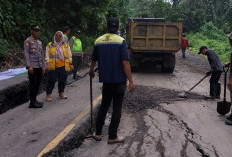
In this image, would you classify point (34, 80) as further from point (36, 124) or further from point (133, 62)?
point (133, 62)

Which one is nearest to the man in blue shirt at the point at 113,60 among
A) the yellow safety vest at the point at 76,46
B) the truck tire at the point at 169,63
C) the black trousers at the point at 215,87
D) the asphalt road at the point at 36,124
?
the asphalt road at the point at 36,124

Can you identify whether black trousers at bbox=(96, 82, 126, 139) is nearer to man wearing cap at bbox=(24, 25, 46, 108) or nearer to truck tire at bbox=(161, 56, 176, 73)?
man wearing cap at bbox=(24, 25, 46, 108)

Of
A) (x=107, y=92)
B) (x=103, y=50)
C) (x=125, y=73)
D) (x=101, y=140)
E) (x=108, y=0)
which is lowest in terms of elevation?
(x=101, y=140)

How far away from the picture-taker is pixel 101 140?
4379mm

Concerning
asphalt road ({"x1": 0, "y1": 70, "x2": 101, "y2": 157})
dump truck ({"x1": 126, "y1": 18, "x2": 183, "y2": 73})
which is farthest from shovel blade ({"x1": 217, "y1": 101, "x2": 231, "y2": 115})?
Result: dump truck ({"x1": 126, "y1": 18, "x2": 183, "y2": 73})

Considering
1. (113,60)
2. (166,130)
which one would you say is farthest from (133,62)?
(113,60)

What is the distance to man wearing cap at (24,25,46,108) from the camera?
575cm

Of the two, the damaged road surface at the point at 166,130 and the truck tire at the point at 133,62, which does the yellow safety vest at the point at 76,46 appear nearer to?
the truck tire at the point at 133,62

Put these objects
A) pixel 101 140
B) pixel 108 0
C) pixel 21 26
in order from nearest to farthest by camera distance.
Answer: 1. pixel 101 140
2. pixel 21 26
3. pixel 108 0

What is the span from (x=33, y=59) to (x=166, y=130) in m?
3.20

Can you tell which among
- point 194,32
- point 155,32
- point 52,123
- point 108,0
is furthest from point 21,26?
point 194,32

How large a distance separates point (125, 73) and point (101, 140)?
3.94 ft

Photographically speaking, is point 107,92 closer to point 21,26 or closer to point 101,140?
point 101,140

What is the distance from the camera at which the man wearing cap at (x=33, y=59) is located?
18.9 ft
